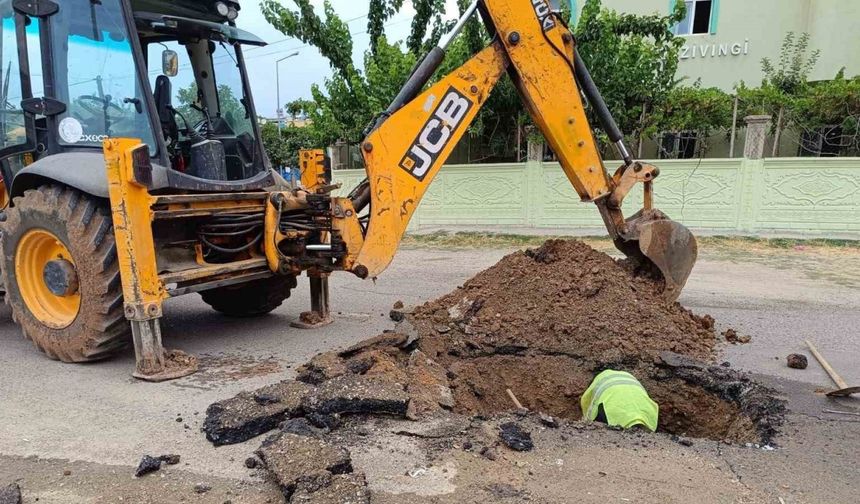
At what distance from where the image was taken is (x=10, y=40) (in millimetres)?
4605

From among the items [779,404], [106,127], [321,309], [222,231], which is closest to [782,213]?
[779,404]

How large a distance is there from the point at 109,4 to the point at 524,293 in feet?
13.2

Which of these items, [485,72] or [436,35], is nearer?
[485,72]

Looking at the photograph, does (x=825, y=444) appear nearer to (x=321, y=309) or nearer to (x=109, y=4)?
(x=321, y=309)

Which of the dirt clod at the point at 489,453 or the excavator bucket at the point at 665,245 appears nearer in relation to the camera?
the dirt clod at the point at 489,453

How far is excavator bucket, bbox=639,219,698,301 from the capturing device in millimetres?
4988

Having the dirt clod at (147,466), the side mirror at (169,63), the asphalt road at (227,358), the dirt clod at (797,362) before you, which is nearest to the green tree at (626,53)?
the asphalt road at (227,358)

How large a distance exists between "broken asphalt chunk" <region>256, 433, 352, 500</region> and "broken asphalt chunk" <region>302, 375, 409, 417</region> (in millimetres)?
382

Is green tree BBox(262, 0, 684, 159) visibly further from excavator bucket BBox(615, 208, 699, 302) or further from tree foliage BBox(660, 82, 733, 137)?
excavator bucket BBox(615, 208, 699, 302)

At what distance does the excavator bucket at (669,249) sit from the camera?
499 cm

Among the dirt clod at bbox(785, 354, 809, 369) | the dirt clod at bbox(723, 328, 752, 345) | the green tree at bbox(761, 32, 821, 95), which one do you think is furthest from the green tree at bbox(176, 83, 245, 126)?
the green tree at bbox(761, 32, 821, 95)

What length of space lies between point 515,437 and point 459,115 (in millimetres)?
2442

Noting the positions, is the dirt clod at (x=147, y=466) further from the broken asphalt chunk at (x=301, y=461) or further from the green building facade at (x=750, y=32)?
the green building facade at (x=750, y=32)

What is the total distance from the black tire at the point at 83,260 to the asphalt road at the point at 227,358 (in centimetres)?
19
